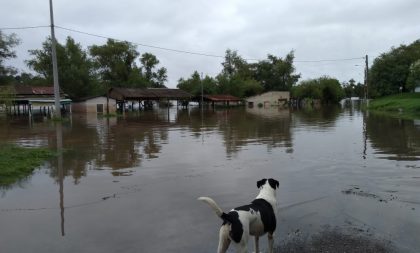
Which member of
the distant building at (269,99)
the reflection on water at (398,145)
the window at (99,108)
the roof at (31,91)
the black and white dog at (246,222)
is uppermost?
the roof at (31,91)

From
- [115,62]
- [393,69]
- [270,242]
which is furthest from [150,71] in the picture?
[270,242]

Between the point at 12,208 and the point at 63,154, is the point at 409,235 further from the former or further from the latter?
the point at 63,154

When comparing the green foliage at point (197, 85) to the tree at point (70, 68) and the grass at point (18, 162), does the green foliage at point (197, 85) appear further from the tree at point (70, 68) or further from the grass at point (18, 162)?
the grass at point (18, 162)

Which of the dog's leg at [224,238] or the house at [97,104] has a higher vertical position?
the house at [97,104]

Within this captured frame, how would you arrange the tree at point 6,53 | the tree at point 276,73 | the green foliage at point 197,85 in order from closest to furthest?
1. the tree at point 6,53
2. the green foliage at point 197,85
3. the tree at point 276,73

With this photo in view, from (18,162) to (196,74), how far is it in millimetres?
85292

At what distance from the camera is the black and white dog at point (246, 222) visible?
4.61 metres

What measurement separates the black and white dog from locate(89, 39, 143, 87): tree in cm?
8620

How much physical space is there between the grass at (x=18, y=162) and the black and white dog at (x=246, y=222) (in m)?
7.37

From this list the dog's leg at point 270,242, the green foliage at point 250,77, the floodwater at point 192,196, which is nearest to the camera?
the dog's leg at point 270,242

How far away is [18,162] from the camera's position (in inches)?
488

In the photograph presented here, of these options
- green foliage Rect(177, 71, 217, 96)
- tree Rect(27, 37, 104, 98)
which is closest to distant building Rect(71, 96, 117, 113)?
tree Rect(27, 37, 104, 98)

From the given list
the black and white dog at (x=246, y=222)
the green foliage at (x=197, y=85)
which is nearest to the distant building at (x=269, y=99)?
the green foliage at (x=197, y=85)

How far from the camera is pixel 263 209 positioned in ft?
17.3
